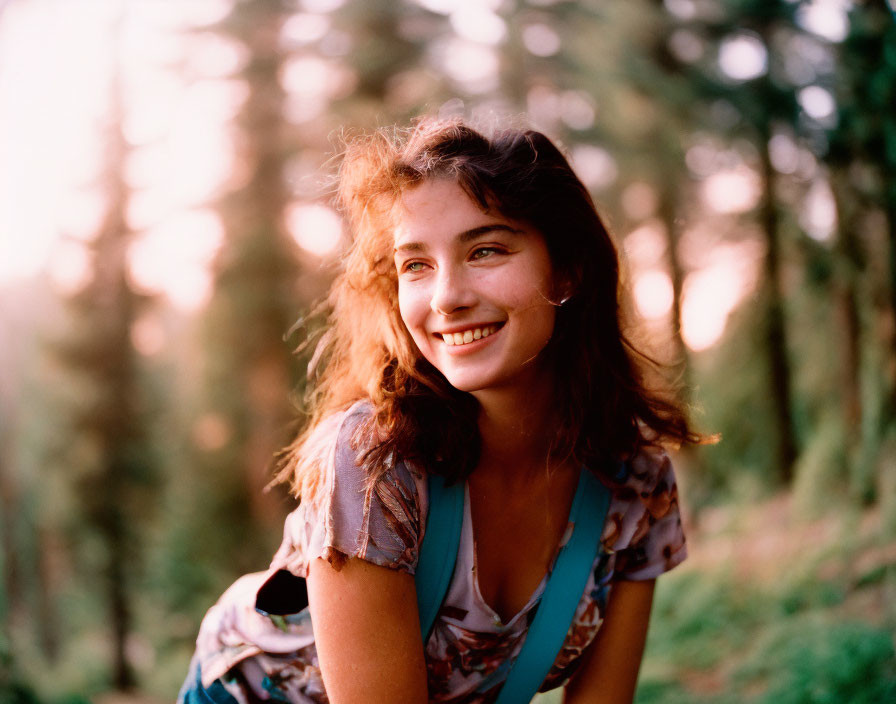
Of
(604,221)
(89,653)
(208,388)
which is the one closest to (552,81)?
(208,388)

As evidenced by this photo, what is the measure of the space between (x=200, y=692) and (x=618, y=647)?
1.01 metres

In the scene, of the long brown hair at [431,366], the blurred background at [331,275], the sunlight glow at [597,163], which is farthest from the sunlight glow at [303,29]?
the long brown hair at [431,366]

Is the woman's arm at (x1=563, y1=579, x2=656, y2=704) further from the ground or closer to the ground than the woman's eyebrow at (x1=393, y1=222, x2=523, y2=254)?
closer to the ground

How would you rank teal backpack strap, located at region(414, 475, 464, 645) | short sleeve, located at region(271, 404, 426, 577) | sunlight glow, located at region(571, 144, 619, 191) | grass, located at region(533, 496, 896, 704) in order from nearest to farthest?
short sleeve, located at region(271, 404, 426, 577) → teal backpack strap, located at region(414, 475, 464, 645) → grass, located at region(533, 496, 896, 704) → sunlight glow, located at region(571, 144, 619, 191)

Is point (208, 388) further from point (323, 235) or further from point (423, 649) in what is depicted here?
point (423, 649)

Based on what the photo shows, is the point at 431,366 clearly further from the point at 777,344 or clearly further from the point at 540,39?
the point at 540,39

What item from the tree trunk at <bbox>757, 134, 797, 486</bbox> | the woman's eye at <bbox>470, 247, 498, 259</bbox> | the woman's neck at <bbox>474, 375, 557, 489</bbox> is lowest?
the woman's neck at <bbox>474, 375, 557, 489</bbox>

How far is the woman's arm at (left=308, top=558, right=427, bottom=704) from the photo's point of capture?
54.7 inches

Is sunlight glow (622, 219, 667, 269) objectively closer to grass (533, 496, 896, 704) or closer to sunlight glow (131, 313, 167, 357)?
grass (533, 496, 896, 704)

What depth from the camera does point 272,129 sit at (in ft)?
20.6

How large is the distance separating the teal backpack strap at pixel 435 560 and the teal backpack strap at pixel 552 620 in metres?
0.23

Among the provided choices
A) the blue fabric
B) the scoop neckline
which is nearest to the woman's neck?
the scoop neckline

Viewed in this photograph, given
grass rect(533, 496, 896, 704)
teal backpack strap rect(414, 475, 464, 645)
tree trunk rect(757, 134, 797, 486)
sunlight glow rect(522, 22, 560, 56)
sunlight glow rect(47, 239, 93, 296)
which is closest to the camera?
Answer: teal backpack strap rect(414, 475, 464, 645)

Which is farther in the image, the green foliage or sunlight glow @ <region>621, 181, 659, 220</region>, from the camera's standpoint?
sunlight glow @ <region>621, 181, 659, 220</region>
